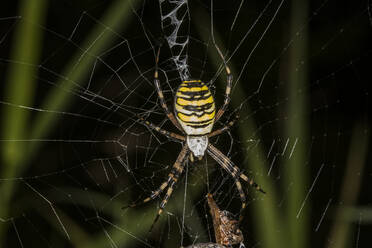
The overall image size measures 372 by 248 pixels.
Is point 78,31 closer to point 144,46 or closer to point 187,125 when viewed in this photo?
point 144,46

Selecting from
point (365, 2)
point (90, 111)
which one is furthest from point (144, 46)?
point (365, 2)

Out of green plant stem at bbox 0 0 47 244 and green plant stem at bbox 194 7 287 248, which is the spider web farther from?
green plant stem at bbox 0 0 47 244

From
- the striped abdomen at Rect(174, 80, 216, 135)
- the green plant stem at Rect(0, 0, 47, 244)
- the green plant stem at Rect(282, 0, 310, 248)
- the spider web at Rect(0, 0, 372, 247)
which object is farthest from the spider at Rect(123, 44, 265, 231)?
the green plant stem at Rect(0, 0, 47, 244)

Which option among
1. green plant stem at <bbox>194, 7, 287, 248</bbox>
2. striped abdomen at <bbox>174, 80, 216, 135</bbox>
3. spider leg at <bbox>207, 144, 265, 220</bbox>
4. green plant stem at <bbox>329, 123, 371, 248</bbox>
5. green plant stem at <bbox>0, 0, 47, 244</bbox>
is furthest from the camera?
spider leg at <bbox>207, 144, 265, 220</bbox>

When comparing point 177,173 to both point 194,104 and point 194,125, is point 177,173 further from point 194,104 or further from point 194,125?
point 194,104

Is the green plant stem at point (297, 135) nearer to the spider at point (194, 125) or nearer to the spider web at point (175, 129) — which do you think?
the spider web at point (175, 129)

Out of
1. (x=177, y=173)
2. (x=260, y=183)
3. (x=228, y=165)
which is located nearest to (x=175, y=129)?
(x=177, y=173)
